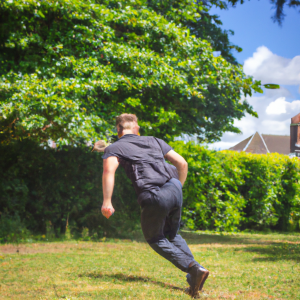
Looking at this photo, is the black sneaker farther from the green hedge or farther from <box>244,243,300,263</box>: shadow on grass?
the green hedge

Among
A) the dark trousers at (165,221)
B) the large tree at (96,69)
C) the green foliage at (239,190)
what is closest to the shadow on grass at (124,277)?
the dark trousers at (165,221)

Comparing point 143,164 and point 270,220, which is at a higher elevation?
point 143,164

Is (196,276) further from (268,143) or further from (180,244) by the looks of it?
(268,143)

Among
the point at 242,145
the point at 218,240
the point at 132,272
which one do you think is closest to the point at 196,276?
the point at 132,272

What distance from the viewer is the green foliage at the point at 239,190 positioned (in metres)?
11.8

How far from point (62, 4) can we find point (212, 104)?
21.4 feet

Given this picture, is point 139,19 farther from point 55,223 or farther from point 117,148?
point 117,148

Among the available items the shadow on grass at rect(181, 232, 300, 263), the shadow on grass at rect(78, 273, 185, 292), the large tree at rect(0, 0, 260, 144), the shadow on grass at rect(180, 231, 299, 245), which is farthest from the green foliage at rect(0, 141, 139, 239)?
the shadow on grass at rect(78, 273, 185, 292)

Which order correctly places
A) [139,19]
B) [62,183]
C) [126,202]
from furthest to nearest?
[139,19]
[126,202]
[62,183]

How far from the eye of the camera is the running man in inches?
148

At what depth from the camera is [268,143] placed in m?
42.6

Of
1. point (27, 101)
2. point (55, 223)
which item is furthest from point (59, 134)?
point (55, 223)

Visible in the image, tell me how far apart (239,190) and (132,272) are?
326 inches

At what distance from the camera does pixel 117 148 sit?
3.92 metres
